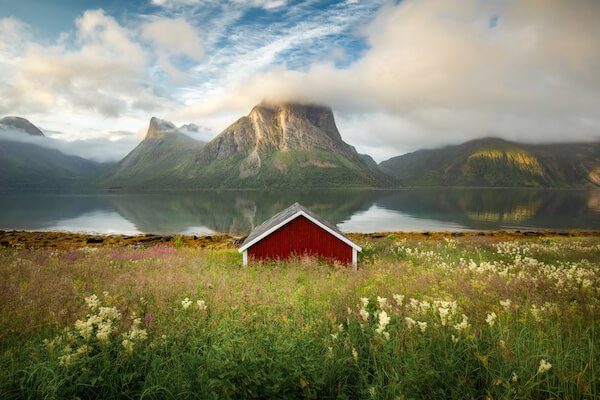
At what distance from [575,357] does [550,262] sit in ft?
59.6

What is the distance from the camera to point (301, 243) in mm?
21359

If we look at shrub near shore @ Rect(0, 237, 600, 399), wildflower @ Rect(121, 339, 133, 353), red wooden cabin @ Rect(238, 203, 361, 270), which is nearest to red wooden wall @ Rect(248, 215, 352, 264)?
red wooden cabin @ Rect(238, 203, 361, 270)

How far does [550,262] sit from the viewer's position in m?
20.5

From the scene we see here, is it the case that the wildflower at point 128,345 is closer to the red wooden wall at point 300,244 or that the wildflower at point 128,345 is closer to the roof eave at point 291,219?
the roof eave at point 291,219

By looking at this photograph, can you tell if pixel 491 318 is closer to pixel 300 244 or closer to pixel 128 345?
pixel 128 345

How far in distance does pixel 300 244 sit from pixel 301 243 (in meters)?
0.09

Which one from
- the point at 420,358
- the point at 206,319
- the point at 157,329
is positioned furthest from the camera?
the point at 206,319

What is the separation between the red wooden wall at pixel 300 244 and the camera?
21.2 m

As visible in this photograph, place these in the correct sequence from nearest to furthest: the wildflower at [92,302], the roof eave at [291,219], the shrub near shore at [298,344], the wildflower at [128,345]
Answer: the shrub near shore at [298,344] → the wildflower at [128,345] → the wildflower at [92,302] → the roof eave at [291,219]

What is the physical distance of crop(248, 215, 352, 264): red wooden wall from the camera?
835 inches

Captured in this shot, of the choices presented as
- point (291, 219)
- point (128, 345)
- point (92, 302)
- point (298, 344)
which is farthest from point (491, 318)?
point (291, 219)

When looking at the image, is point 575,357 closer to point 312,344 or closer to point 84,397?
point 312,344

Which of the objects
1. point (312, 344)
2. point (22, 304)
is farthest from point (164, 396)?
point (22, 304)

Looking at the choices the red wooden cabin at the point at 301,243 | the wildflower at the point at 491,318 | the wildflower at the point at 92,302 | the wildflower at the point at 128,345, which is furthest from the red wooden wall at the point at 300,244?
the wildflower at the point at 128,345
